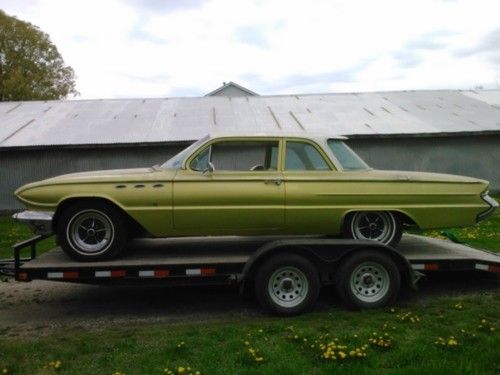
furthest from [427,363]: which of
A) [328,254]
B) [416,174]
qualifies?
[416,174]

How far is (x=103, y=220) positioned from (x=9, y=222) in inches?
404

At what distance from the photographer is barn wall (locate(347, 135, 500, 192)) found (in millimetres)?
18266

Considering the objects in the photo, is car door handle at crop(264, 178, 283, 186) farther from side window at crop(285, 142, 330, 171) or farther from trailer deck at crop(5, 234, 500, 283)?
trailer deck at crop(5, 234, 500, 283)

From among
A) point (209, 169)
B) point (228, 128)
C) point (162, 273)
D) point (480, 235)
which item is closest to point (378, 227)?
point (209, 169)

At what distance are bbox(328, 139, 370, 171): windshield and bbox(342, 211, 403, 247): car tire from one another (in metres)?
0.59

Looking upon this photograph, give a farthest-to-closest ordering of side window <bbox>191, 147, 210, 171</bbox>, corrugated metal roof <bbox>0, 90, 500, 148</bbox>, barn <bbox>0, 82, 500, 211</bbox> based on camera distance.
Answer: corrugated metal roof <bbox>0, 90, 500, 148</bbox> < barn <bbox>0, 82, 500, 211</bbox> < side window <bbox>191, 147, 210, 171</bbox>

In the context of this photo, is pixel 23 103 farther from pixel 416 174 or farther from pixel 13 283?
pixel 416 174

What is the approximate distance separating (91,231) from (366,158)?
1312 cm

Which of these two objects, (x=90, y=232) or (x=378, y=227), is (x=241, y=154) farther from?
(x=90, y=232)

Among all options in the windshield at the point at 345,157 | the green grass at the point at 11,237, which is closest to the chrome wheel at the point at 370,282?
the windshield at the point at 345,157

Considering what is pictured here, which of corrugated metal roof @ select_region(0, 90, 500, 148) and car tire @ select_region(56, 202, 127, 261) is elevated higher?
corrugated metal roof @ select_region(0, 90, 500, 148)

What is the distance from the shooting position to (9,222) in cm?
1545

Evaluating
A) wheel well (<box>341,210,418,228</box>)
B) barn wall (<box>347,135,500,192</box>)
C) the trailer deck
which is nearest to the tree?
barn wall (<box>347,135,500,192</box>)

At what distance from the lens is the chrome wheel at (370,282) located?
628 centimetres
